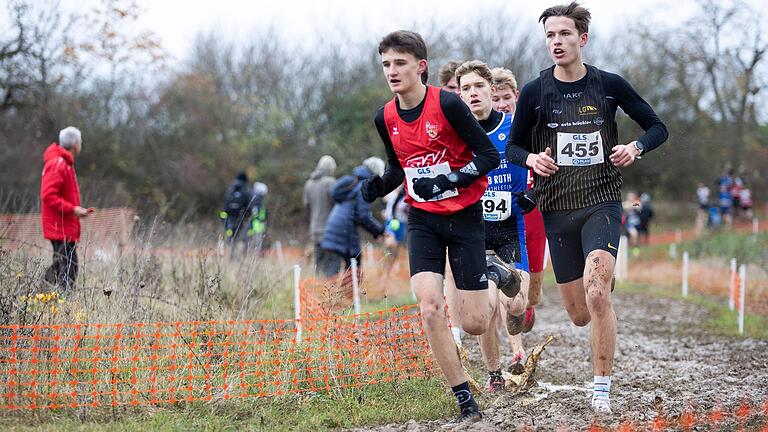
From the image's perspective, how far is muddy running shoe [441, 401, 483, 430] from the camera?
5151 millimetres

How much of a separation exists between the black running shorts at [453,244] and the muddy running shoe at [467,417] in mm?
708

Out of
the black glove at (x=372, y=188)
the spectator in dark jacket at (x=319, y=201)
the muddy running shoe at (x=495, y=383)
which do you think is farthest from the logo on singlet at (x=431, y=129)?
the spectator in dark jacket at (x=319, y=201)

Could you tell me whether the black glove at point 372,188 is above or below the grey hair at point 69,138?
below

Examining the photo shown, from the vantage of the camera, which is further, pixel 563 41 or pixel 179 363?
pixel 179 363

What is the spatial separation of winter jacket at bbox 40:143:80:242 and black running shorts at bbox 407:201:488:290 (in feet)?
15.7

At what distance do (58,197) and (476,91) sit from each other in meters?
4.57

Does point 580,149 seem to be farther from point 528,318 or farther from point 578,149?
point 528,318

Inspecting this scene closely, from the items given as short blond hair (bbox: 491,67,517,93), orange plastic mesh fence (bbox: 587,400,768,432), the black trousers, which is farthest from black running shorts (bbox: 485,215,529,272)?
the black trousers

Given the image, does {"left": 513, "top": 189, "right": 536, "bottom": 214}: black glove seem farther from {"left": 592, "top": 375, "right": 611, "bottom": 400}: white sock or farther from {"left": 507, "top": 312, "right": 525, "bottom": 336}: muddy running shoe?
{"left": 592, "top": 375, "right": 611, "bottom": 400}: white sock

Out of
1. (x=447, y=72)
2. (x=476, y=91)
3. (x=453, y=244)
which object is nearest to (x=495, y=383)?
(x=453, y=244)

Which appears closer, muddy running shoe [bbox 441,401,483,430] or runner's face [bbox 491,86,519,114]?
muddy running shoe [bbox 441,401,483,430]

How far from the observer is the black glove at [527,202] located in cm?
652

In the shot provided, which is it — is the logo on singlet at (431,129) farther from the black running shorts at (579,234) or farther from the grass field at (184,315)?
the grass field at (184,315)

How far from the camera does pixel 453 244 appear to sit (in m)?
5.31
